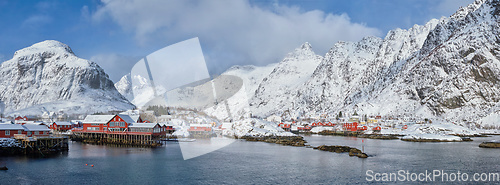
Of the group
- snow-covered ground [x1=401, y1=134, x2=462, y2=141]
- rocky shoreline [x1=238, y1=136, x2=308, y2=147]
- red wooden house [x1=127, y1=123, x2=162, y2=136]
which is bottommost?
snow-covered ground [x1=401, y1=134, x2=462, y2=141]

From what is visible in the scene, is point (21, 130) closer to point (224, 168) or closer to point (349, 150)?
point (224, 168)

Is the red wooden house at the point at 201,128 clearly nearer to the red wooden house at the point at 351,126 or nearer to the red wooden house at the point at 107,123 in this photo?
the red wooden house at the point at 107,123

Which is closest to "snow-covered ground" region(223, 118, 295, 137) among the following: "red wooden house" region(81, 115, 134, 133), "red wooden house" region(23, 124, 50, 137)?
"red wooden house" region(81, 115, 134, 133)

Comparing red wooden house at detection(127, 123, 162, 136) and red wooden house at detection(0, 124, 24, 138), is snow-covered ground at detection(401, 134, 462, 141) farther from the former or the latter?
red wooden house at detection(0, 124, 24, 138)

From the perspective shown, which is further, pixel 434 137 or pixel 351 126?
pixel 351 126

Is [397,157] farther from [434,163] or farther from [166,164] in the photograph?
[166,164]

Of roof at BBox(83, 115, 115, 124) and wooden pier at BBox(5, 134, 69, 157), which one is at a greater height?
roof at BBox(83, 115, 115, 124)

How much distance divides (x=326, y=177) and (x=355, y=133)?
4185 inches

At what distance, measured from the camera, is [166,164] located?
51844mm

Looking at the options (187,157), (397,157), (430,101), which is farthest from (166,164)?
(430,101)

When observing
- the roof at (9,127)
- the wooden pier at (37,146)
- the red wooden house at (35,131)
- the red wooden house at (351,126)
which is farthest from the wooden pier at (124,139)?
the red wooden house at (351,126)

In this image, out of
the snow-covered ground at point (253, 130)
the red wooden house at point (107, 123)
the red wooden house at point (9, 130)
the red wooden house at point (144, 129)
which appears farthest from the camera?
the snow-covered ground at point (253, 130)

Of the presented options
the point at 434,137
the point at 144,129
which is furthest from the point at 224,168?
the point at 434,137

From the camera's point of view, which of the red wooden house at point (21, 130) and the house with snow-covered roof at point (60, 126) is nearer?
the red wooden house at point (21, 130)
